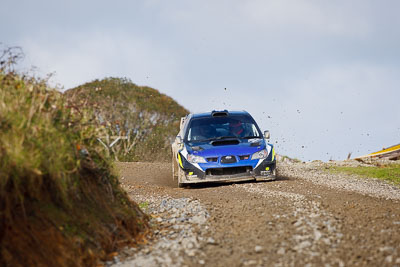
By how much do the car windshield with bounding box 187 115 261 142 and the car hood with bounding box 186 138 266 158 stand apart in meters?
0.44

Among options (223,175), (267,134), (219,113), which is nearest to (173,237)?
(223,175)

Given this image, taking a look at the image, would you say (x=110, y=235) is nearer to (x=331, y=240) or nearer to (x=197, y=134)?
(x=331, y=240)

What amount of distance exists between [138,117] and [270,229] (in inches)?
774

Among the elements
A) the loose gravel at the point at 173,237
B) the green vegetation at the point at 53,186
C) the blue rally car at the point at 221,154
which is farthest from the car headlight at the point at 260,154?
the green vegetation at the point at 53,186

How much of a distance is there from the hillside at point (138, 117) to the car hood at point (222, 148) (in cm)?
1194

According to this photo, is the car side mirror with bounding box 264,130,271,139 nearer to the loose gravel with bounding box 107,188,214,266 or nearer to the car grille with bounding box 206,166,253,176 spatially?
the car grille with bounding box 206,166,253,176

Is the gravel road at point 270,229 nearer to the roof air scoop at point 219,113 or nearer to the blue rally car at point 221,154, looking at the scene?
the blue rally car at point 221,154

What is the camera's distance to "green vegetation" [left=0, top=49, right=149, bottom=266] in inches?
214

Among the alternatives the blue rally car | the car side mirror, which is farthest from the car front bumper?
the car side mirror

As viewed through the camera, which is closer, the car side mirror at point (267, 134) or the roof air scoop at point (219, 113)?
the car side mirror at point (267, 134)

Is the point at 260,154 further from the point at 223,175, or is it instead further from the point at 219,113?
the point at 219,113

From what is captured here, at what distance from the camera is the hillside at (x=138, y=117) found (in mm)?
25016

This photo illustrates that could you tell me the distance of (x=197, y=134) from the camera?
1323 centimetres

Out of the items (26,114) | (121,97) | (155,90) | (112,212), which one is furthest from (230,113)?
(155,90)
